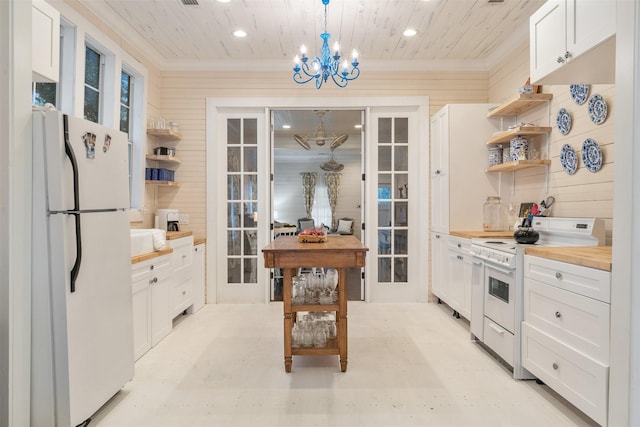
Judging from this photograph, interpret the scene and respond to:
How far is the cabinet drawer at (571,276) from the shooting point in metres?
1.83

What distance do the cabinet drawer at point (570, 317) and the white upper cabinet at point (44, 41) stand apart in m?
3.40

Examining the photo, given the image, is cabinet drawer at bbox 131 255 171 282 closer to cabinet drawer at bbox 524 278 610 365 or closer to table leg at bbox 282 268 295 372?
table leg at bbox 282 268 295 372

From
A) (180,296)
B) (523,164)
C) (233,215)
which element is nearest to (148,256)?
(180,296)

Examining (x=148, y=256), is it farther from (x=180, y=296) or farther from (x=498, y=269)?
(x=498, y=269)

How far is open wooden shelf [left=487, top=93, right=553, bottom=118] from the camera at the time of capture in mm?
3318

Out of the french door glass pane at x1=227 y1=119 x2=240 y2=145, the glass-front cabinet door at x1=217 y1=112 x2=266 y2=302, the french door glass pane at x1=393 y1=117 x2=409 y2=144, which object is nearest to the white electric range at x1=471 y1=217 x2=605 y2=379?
the french door glass pane at x1=393 y1=117 x2=409 y2=144

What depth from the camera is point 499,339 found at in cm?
276

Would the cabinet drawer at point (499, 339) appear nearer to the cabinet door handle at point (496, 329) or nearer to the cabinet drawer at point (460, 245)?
the cabinet door handle at point (496, 329)

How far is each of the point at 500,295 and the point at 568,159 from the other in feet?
4.33

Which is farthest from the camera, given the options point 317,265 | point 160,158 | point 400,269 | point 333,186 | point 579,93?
point 333,186

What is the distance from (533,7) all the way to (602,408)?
3.23 metres

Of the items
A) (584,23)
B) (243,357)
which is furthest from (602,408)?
(243,357)

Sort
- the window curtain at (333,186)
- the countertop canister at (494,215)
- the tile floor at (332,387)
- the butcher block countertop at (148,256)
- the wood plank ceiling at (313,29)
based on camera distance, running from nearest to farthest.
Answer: the tile floor at (332,387) → the butcher block countertop at (148,256) → the wood plank ceiling at (313,29) → the countertop canister at (494,215) → the window curtain at (333,186)

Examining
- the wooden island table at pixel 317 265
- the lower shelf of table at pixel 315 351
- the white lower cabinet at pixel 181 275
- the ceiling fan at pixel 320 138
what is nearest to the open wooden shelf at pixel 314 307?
the wooden island table at pixel 317 265
